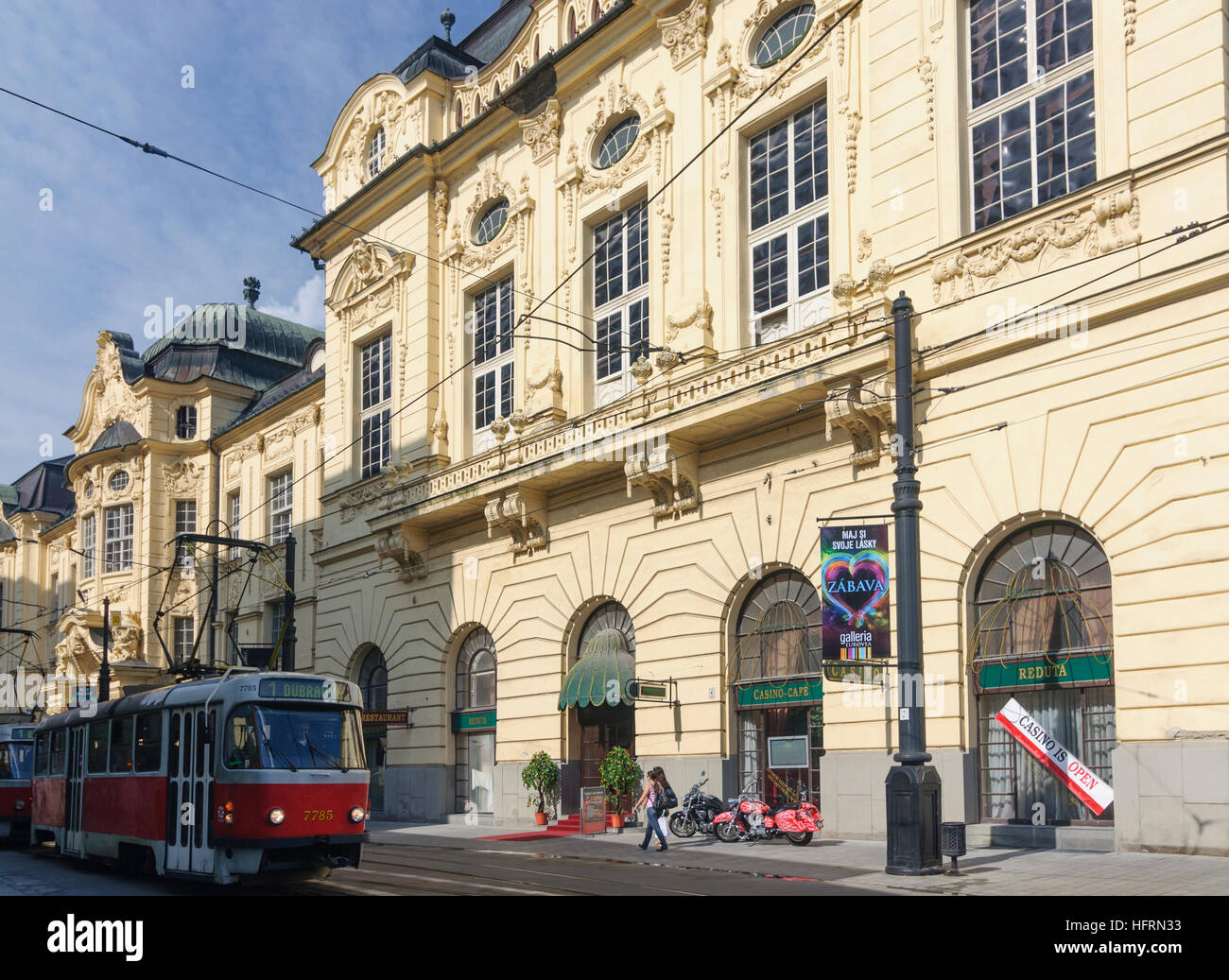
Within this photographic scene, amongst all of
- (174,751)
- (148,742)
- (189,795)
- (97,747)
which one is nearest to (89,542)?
(97,747)

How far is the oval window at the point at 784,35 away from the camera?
24578mm

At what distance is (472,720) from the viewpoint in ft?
103

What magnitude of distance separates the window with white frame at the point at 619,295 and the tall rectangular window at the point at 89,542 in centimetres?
3144

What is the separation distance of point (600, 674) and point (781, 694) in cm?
456

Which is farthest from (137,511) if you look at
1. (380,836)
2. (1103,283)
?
(1103,283)

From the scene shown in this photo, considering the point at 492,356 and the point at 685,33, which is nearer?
the point at 685,33

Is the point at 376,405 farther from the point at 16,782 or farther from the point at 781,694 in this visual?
the point at 781,694

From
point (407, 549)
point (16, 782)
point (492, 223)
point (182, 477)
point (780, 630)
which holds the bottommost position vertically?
point (16, 782)

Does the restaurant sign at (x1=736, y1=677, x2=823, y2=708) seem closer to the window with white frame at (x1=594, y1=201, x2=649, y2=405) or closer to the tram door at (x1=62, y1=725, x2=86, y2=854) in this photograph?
the window with white frame at (x1=594, y1=201, x2=649, y2=405)

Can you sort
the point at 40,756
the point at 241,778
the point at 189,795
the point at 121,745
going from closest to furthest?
the point at 241,778 < the point at 189,795 < the point at 121,745 < the point at 40,756

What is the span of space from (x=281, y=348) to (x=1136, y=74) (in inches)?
1613

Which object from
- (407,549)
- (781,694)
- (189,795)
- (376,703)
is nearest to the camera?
(189,795)
